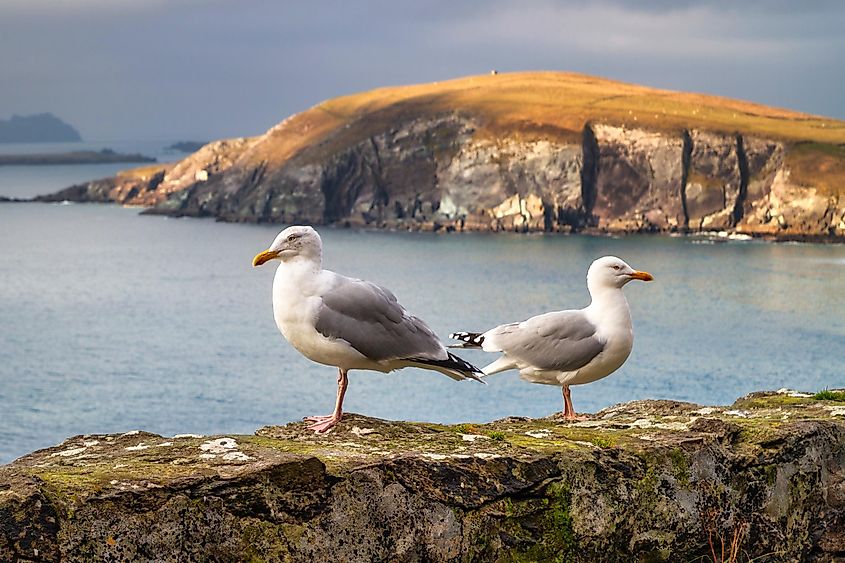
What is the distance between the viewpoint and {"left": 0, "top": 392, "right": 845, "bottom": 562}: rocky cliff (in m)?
7.00

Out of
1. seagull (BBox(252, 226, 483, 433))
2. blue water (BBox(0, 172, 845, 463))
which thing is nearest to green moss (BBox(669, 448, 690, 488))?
seagull (BBox(252, 226, 483, 433))

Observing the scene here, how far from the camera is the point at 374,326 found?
31.4 feet

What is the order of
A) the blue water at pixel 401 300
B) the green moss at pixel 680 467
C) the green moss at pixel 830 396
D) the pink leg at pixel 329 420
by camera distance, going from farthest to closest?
1. the blue water at pixel 401 300
2. the green moss at pixel 830 396
3. the pink leg at pixel 329 420
4. the green moss at pixel 680 467

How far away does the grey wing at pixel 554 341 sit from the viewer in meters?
11.1

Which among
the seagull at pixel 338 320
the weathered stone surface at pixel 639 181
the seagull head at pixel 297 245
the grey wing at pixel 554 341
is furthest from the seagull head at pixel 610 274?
the weathered stone surface at pixel 639 181

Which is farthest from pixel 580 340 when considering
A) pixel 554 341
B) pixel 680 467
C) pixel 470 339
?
pixel 680 467

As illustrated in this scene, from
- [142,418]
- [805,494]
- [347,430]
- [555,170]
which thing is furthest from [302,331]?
[555,170]

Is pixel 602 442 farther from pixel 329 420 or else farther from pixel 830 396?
pixel 830 396

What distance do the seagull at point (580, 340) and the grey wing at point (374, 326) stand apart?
1.40 metres

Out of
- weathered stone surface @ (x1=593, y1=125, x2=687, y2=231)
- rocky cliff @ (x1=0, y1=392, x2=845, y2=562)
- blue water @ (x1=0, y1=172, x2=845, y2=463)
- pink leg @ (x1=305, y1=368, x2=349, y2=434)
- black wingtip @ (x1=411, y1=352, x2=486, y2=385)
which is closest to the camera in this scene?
rocky cliff @ (x1=0, y1=392, x2=845, y2=562)

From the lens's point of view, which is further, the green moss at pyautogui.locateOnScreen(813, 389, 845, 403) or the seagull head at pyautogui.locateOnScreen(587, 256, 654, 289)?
the green moss at pyautogui.locateOnScreen(813, 389, 845, 403)

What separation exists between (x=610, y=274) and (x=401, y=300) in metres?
89.9

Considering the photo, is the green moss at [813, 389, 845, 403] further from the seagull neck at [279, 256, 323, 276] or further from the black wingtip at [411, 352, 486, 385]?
the seagull neck at [279, 256, 323, 276]

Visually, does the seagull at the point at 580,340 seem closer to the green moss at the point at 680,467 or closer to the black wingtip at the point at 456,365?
the black wingtip at the point at 456,365
